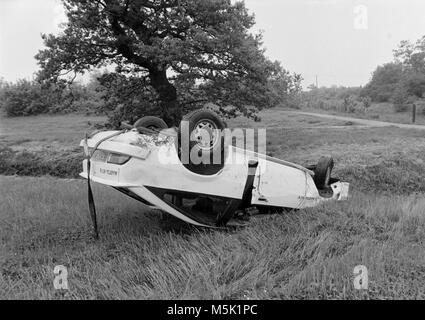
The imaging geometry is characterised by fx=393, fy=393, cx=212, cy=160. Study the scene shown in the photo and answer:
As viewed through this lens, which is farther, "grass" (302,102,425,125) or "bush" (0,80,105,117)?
"grass" (302,102,425,125)

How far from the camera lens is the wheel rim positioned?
159 inches

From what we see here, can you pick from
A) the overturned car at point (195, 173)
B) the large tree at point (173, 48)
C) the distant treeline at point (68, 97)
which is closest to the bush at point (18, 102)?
the distant treeline at point (68, 97)

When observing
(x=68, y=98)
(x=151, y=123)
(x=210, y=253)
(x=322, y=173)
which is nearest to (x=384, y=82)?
(x=68, y=98)

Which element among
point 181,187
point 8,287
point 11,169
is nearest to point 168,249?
point 181,187

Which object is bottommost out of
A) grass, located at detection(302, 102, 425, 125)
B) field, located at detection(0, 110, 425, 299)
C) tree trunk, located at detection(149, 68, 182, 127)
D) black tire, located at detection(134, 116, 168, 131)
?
field, located at detection(0, 110, 425, 299)

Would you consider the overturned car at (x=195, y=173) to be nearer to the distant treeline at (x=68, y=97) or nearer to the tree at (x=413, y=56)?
the distant treeline at (x=68, y=97)

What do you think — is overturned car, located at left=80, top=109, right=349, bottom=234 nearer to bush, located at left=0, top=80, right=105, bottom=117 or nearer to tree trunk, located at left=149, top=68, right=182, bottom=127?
tree trunk, located at left=149, top=68, right=182, bottom=127

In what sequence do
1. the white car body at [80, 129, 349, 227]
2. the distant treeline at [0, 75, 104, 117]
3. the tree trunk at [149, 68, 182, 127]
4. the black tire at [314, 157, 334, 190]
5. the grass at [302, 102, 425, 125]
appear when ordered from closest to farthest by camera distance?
the white car body at [80, 129, 349, 227] < the black tire at [314, 157, 334, 190] < the tree trunk at [149, 68, 182, 127] < the distant treeline at [0, 75, 104, 117] < the grass at [302, 102, 425, 125]

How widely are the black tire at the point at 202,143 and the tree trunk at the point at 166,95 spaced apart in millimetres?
5645

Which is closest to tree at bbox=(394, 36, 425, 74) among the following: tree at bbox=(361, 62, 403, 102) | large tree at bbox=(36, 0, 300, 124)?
tree at bbox=(361, 62, 403, 102)

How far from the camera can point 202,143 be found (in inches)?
160

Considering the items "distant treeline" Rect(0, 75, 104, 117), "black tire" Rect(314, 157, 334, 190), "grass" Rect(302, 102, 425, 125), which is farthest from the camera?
"grass" Rect(302, 102, 425, 125)

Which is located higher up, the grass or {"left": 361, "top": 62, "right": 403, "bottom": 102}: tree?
{"left": 361, "top": 62, "right": 403, "bottom": 102}: tree
